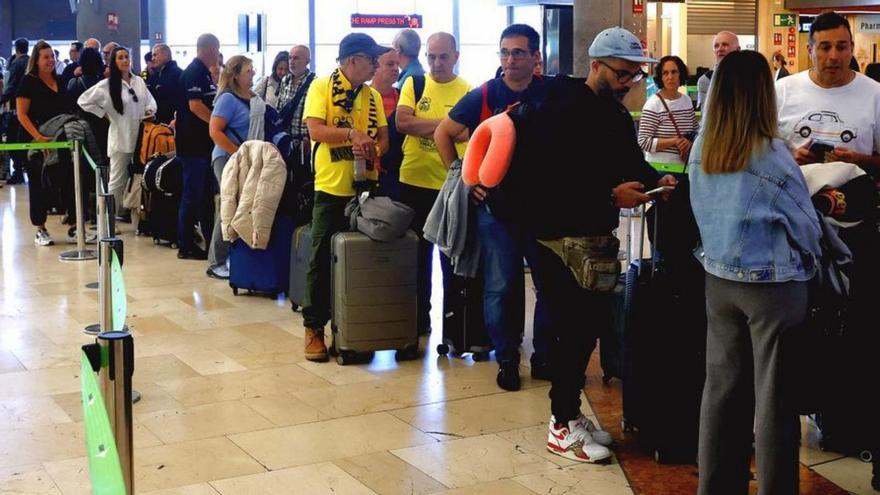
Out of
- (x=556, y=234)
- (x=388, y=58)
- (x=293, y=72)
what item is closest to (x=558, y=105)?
(x=556, y=234)

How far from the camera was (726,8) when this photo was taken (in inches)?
910

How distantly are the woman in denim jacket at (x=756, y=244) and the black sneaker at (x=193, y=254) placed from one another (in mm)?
6671

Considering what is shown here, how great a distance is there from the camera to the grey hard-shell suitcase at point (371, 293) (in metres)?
6.14

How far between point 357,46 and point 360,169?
64cm

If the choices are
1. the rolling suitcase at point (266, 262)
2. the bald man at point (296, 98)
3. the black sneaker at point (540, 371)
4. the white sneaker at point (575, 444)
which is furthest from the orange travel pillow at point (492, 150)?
the rolling suitcase at point (266, 262)

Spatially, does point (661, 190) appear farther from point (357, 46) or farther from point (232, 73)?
point (232, 73)

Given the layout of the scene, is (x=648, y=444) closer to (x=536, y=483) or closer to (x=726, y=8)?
(x=536, y=483)

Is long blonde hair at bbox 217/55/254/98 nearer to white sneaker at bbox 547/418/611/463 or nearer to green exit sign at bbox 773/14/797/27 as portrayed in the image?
white sneaker at bbox 547/418/611/463

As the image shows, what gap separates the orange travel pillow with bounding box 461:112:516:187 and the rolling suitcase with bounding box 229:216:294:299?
3446mm

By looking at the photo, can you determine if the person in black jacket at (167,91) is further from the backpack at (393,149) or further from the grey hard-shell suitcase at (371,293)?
the grey hard-shell suitcase at (371,293)

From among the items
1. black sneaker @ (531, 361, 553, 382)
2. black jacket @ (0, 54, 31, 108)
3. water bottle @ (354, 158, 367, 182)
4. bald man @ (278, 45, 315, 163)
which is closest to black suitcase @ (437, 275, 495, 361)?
black sneaker @ (531, 361, 553, 382)

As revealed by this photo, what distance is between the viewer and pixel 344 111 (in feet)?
20.4

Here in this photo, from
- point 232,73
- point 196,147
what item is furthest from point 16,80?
point 232,73

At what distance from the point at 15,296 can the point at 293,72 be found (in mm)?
2631
